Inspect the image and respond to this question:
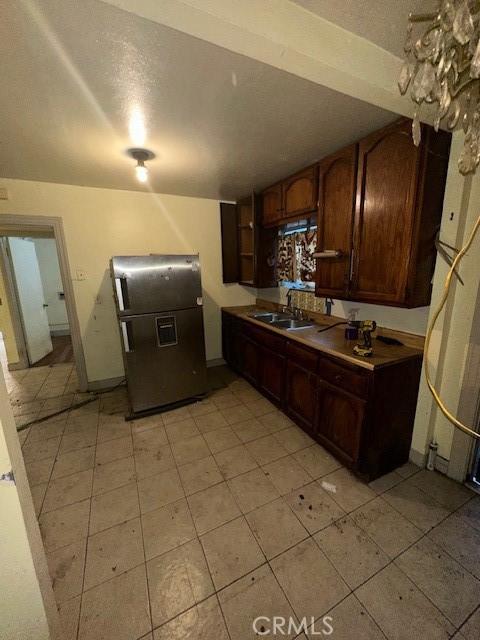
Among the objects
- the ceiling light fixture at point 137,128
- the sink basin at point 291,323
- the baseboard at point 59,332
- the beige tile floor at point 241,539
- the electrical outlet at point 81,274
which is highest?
the ceiling light fixture at point 137,128

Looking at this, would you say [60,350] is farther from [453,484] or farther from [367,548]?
[453,484]

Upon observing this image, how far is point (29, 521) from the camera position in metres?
0.70

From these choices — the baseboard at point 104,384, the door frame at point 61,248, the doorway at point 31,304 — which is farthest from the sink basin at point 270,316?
the doorway at point 31,304

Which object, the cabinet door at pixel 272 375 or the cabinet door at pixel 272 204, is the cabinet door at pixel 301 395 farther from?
the cabinet door at pixel 272 204

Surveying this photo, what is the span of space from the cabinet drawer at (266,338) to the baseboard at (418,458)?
1.20 m

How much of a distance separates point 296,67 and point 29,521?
1778mm

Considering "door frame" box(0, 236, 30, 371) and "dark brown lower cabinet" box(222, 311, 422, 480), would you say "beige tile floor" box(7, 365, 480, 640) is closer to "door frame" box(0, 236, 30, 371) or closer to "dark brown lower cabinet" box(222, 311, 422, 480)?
"dark brown lower cabinet" box(222, 311, 422, 480)

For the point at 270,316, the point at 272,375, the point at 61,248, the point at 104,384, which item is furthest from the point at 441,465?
the point at 61,248

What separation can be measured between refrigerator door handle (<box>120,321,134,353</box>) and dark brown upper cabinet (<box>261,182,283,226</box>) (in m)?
1.82

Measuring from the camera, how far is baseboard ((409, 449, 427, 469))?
1821 mm

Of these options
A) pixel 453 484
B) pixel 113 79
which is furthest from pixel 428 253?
pixel 113 79

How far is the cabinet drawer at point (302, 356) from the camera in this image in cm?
196

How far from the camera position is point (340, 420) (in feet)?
5.88

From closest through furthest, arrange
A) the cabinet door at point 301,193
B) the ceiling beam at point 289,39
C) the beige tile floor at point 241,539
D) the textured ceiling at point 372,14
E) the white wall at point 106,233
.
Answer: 1. the ceiling beam at point 289,39
2. the textured ceiling at point 372,14
3. the beige tile floor at point 241,539
4. the cabinet door at point 301,193
5. the white wall at point 106,233
